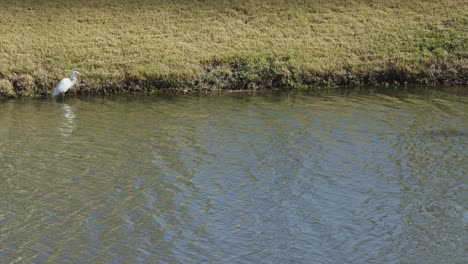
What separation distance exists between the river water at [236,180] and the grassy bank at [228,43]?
267 cm

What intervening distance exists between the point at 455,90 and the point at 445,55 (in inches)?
119

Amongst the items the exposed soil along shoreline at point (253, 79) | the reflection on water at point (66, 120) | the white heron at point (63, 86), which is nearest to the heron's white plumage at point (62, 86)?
the white heron at point (63, 86)

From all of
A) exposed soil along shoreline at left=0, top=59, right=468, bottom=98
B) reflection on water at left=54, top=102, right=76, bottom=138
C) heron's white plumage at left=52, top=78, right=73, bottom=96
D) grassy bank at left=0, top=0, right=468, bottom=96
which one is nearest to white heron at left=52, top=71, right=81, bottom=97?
heron's white plumage at left=52, top=78, right=73, bottom=96

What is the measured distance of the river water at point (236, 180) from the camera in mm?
15883

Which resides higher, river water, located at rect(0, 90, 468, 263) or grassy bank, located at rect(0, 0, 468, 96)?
grassy bank, located at rect(0, 0, 468, 96)

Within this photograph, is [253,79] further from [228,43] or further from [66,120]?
[66,120]

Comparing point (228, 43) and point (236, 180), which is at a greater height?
point (228, 43)

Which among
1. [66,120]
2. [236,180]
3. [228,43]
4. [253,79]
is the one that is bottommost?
[236,180]

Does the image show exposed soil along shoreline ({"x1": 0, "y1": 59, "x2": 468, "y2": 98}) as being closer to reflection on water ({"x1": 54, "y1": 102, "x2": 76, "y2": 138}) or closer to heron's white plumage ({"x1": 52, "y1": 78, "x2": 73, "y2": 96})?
heron's white plumage ({"x1": 52, "y1": 78, "x2": 73, "y2": 96})

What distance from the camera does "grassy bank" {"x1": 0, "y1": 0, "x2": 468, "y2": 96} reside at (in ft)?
107

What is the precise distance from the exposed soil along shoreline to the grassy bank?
0.04 metres

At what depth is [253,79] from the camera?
3262 cm

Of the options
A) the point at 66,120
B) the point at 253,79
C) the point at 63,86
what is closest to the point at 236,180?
the point at 66,120

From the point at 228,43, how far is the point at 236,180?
52.7ft
